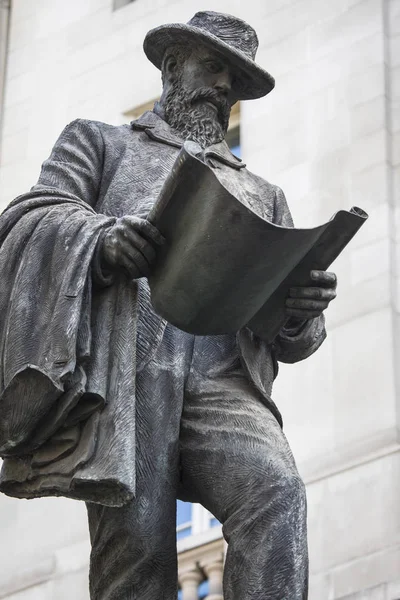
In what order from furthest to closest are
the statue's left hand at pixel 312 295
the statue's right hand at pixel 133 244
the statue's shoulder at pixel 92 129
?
the statue's shoulder at pixel 92 129 → the statue's left hand at pixel 312 295 → the statue's right hand at pixel 133 244

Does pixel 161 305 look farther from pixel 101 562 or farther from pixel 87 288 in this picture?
pixel 101 562

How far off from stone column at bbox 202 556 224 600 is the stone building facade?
16 millimetres

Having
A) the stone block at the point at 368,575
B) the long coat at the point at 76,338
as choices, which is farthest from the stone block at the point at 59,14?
the long coat at the point at 76,338

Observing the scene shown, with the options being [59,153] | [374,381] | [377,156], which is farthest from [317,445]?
[59,153]

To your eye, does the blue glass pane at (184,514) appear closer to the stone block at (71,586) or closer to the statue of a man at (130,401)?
the stone block at (71,586)

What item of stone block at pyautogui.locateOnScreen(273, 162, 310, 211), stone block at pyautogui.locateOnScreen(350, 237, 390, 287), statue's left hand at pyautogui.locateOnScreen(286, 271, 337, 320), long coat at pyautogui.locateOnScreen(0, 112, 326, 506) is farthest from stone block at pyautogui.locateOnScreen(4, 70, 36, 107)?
statue's left hand at pyautogui.locateOnScreen(286, 271, 337, 320)

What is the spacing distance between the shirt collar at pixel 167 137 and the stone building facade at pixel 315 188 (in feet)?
23.2

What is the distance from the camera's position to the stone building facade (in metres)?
17.4

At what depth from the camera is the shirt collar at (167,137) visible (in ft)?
32.2

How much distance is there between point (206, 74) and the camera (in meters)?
9.88

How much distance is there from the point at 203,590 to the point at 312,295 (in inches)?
325

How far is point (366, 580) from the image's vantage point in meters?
16.8

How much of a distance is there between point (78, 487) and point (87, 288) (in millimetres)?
736

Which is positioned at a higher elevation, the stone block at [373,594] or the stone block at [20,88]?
the stone block at [373,594]
